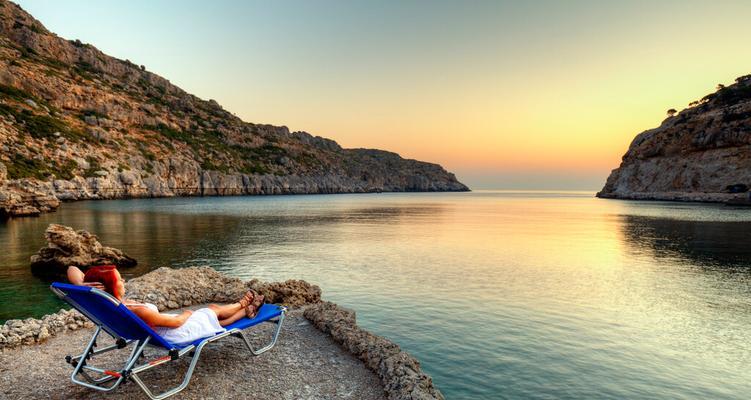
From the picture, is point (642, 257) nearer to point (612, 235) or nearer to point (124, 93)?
point (612, 235)

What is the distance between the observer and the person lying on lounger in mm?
5699

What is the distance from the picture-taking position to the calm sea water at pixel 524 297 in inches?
353

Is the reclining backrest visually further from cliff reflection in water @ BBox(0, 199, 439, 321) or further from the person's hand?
cliff reflection in water @ BBox(0, 199, 439, 321)

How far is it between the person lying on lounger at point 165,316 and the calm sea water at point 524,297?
4.70 metres

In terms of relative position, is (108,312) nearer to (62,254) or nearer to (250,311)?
(250,311)

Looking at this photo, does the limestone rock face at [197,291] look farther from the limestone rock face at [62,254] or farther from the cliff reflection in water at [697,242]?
the cliff reflection in water at [697,242]

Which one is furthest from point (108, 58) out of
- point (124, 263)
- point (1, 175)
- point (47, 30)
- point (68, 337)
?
point (68, 337)

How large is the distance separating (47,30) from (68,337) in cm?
18331

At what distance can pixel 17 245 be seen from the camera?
26.2 meters

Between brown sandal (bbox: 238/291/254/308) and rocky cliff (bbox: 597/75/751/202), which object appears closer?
brown sandal (bbox: 238/291/254/308)

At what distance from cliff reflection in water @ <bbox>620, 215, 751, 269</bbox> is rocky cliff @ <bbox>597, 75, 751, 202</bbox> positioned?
198ft

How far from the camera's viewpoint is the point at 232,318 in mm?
6824

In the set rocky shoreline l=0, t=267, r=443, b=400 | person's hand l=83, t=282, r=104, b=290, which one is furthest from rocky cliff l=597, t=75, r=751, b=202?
person's hand l=83, t=282, r=104, b=290

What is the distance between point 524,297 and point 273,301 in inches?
397
